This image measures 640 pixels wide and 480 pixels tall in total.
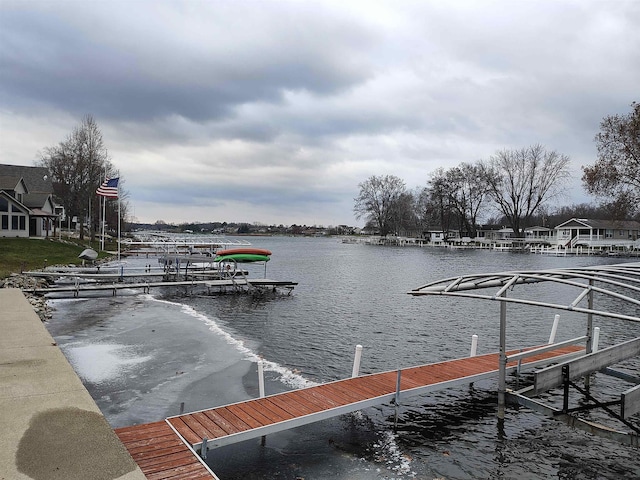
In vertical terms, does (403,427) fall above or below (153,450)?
below

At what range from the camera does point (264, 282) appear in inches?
1155

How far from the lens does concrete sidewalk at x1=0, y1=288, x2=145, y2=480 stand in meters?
5.05

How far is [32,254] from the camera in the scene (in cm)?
3822

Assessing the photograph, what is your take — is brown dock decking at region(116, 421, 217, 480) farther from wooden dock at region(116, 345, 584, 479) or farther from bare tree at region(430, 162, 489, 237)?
bare tree at region(430, 162, 489, 237)

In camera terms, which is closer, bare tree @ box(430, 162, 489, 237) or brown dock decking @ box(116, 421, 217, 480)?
brown dock decking @ box(116, 421, 217, 480)

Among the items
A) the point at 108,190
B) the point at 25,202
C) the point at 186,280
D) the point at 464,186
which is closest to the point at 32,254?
the point at 108,190

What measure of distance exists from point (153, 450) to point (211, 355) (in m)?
7.45

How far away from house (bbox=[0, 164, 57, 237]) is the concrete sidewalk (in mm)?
45018

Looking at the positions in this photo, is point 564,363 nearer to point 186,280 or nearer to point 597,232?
point 186,280

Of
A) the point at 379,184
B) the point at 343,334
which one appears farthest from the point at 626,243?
the point at 343,334

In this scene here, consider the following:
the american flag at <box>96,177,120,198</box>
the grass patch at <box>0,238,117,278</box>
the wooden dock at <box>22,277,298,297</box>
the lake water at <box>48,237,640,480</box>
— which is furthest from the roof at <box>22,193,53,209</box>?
the lake water at <box>48,237,640,480</box>

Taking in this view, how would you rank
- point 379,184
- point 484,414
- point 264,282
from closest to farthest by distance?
point 484,414, point 264,282, point 379,184

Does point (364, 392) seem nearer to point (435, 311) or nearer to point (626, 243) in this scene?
point (435, 311)

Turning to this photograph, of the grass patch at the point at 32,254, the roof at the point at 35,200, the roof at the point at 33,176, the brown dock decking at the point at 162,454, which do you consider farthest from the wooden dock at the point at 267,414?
the roof at the point at 33,176
